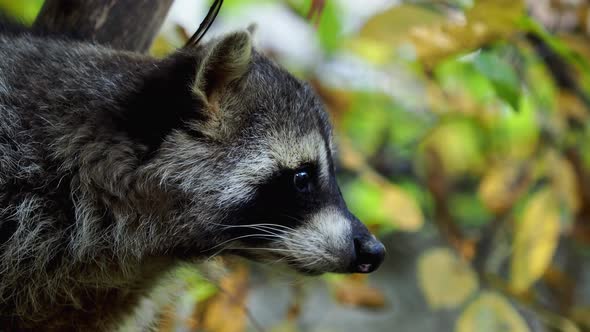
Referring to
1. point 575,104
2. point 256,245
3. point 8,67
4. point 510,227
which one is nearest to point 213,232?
point 256,245

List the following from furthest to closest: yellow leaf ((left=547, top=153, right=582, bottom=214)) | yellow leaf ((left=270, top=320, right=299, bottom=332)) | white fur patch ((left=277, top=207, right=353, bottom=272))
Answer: yellow leaf ((left=270, top=320, right=299, bottom=332)) < yellow leaf ((left=547, top=153, right=582, bottom=214)) < white fur patch ((left=277, top=207, right=353, bottom=272))

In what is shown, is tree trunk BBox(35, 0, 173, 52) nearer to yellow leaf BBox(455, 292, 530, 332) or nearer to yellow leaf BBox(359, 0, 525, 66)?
yellow leaf BBox(359, 0, 525, 66)

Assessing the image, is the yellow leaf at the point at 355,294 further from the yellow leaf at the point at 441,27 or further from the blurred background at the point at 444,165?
the yellow leaf at the point at 441,27

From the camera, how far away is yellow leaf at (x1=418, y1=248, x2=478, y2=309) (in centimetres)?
372

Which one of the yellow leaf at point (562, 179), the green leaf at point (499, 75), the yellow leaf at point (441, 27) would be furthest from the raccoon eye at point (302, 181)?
the yellow leaf at point (562, 179)

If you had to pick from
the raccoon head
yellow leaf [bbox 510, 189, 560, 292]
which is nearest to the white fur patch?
the raccoon head

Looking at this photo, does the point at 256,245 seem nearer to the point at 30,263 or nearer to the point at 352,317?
the point at 30,263

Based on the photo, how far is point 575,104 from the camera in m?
4.47

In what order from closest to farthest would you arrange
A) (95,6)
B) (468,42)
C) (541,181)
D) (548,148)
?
(95,6) < (468,42) < (548,148) < (541,181)

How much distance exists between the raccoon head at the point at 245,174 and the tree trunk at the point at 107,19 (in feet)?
1.51

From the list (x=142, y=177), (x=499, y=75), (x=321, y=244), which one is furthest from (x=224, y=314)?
(x=499, y=75)

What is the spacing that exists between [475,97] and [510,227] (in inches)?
39.3

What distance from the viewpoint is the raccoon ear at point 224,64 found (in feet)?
8.29

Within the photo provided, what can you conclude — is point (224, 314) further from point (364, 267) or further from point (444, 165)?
point (444, 165)
